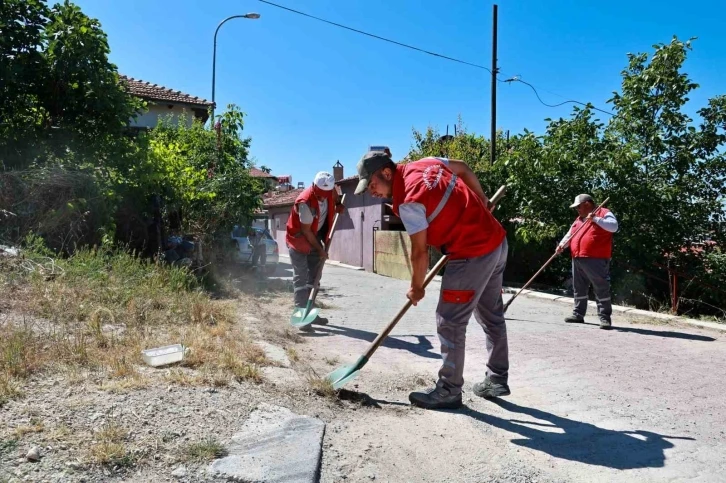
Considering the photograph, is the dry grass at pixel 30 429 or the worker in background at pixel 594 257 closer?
the dry grass at pixel 30 429

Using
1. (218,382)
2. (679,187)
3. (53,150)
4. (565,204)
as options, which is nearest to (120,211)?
(53,150)

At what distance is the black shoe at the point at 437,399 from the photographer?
11.8ft

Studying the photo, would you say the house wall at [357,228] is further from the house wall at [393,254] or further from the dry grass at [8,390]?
the dry grass at [8,390]

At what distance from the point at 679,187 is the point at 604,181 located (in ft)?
4.09

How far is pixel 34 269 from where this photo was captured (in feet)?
19.2

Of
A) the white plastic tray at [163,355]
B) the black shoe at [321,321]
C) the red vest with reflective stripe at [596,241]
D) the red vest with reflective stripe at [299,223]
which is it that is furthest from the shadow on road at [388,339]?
the red vest with reflective stripe at [596,241]

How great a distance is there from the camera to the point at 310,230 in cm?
614

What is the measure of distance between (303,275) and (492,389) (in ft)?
9.97

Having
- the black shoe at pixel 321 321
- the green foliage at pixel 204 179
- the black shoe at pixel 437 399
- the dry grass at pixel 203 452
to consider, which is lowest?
the dry grass at pixel 203 452

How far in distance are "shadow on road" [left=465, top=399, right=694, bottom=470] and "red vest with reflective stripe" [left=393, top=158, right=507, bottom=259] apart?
112 centimetres

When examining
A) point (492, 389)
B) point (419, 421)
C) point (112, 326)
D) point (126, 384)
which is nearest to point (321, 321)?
point (112, 326)

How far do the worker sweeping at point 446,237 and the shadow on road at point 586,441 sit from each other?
0.37 meters

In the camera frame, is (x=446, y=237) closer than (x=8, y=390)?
No

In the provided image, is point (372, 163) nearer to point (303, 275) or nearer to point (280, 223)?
point (303, 275)
